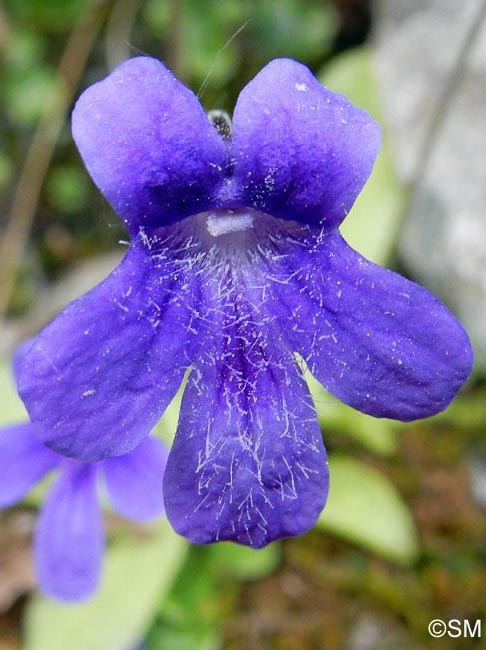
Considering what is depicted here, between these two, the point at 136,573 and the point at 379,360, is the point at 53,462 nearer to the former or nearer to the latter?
the point at 136,573

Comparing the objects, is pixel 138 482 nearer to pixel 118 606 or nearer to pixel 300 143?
pixel 118 606

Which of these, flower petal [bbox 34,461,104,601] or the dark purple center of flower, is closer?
the dark purple center of flower

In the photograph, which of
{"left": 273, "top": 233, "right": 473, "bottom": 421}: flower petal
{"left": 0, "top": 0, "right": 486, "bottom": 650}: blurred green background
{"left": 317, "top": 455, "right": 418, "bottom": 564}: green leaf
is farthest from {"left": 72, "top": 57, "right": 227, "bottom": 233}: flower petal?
{"left": 317, "top": 455, "right": 418, "bottom": 564}: green leaf

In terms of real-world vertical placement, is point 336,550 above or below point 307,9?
below

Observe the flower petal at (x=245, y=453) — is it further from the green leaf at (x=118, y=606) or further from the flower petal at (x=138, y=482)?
the green leaf at (x=118, y=606)

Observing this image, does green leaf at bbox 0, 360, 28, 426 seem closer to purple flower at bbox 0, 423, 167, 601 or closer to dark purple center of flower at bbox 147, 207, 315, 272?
purple flower at bbox 0, 423, 167, 601

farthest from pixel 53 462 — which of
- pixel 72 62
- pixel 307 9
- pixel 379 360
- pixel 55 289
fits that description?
pixel 307 9
